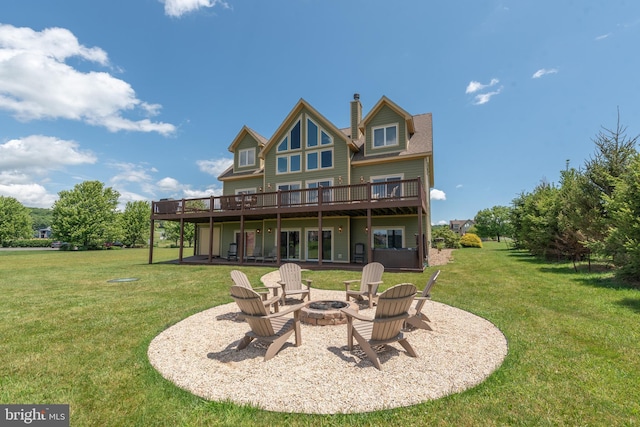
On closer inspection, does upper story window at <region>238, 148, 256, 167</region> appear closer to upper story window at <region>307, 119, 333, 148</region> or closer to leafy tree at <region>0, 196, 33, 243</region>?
upper story window at <region>307, 119, 333, 148</region>

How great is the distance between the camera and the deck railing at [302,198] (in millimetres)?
13914

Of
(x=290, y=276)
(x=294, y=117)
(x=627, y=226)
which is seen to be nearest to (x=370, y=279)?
(x=290, y=276)

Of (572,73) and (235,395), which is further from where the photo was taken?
(572,73)

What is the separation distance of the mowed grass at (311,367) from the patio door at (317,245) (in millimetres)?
9160

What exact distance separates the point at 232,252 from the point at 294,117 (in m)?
10.1

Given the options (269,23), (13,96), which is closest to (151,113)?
(13,96)

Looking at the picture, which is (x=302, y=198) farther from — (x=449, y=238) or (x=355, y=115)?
(x=449, y=238)

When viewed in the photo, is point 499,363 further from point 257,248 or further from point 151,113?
point 151,113

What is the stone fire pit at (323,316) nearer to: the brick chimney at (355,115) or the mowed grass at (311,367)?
the mowed grass at (311,367)

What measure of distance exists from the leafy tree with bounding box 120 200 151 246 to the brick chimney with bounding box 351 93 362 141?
47931mm

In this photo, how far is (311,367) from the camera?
3652mm

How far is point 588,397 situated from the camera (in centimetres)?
288

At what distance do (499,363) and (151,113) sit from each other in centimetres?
2683

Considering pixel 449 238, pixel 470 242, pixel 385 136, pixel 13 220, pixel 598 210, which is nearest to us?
pixel 598 210
